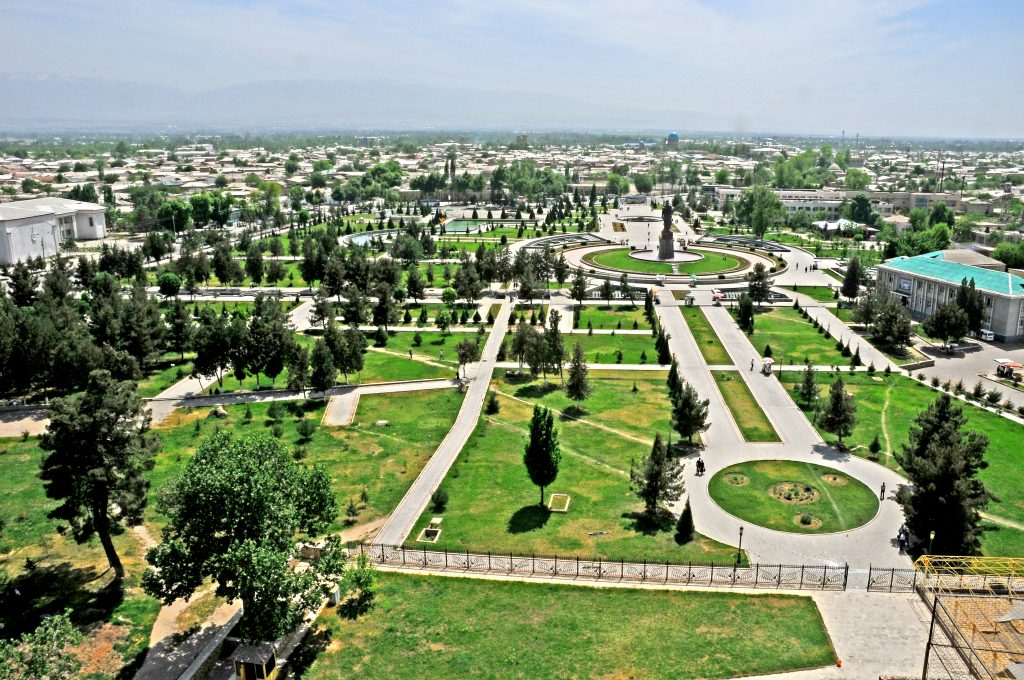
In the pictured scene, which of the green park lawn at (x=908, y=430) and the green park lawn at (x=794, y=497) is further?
the green park lawn at (x=794, y=497)

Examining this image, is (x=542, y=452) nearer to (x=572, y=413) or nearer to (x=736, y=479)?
(x=736, y=479)

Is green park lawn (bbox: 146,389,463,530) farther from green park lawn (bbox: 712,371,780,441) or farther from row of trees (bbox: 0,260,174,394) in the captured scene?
green park lawn (bbox: 712,371,780,441)

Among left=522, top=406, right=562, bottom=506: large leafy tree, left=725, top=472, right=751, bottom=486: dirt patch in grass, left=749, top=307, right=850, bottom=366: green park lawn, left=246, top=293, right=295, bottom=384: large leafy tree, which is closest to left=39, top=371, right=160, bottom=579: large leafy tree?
left=522, top=406, right=562, bottom=506: large leafy tree

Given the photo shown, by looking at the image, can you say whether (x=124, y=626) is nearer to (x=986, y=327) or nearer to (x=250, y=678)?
(x=250, y=678)

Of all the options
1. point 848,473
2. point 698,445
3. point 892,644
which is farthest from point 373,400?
point 892,644

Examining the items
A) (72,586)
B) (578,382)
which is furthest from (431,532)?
(578,382)

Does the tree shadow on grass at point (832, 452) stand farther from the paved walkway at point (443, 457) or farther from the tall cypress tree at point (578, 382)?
the paved walkway at point (443, 457)

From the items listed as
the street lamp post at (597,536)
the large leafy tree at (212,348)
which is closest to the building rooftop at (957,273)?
the street lamp post at (597,536)
